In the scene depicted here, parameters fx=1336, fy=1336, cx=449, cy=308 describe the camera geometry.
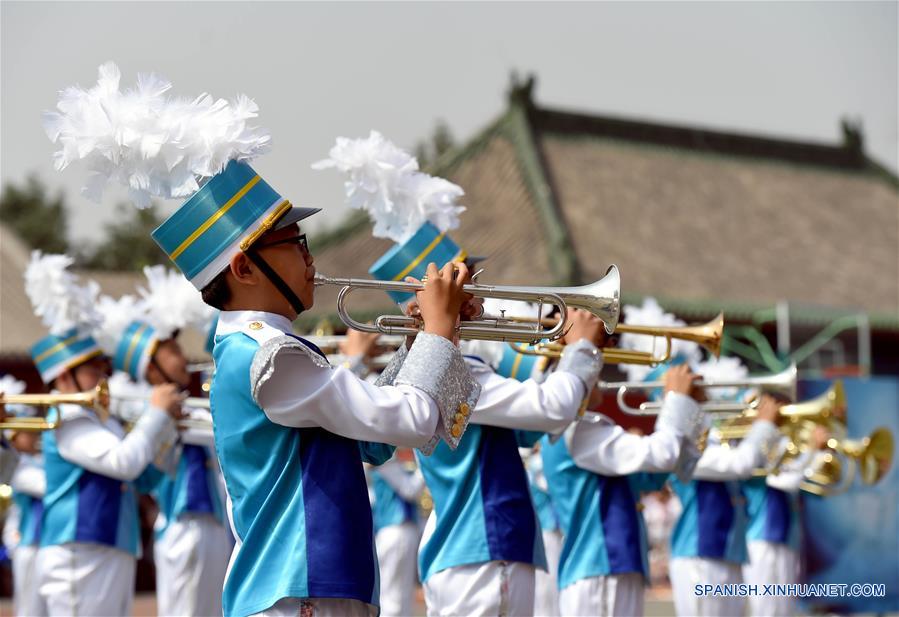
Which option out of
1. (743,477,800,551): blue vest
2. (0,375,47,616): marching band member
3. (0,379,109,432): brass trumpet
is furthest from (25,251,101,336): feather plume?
(743,477,800,551): blue vest

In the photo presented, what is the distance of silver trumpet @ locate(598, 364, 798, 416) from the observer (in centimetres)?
735

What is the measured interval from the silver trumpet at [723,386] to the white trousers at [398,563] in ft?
12.4

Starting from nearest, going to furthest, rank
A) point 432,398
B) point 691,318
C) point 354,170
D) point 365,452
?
point 432,398 → point 365,452 → point 354,170 → point 691,318

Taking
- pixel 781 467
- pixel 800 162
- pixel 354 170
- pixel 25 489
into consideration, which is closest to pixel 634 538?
pixel 354 170

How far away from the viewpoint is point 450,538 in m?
5.66

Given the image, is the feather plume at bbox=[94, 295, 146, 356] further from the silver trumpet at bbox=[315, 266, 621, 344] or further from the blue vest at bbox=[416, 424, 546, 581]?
the silver trumpet at bbox=[315, 266, 621, 344]

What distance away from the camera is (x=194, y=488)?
904 centimetres

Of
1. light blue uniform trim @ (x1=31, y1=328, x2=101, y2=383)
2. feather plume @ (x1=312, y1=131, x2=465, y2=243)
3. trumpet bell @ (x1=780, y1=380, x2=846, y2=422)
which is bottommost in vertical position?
light blue uniform trim @ (x1=31, y1=328, x2=101, y2=383)

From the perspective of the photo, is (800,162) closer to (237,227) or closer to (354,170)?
(354,170)

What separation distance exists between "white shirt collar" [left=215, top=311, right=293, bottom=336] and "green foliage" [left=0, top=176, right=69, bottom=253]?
130 ft

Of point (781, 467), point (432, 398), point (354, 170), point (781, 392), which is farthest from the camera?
point (781, 467)

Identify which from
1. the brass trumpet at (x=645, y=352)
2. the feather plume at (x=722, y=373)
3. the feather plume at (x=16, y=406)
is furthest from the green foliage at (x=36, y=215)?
the brass trumpet at (x=645, y=352)

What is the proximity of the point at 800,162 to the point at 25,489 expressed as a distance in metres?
22.7

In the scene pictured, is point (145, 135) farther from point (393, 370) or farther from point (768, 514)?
point (768, 514)
